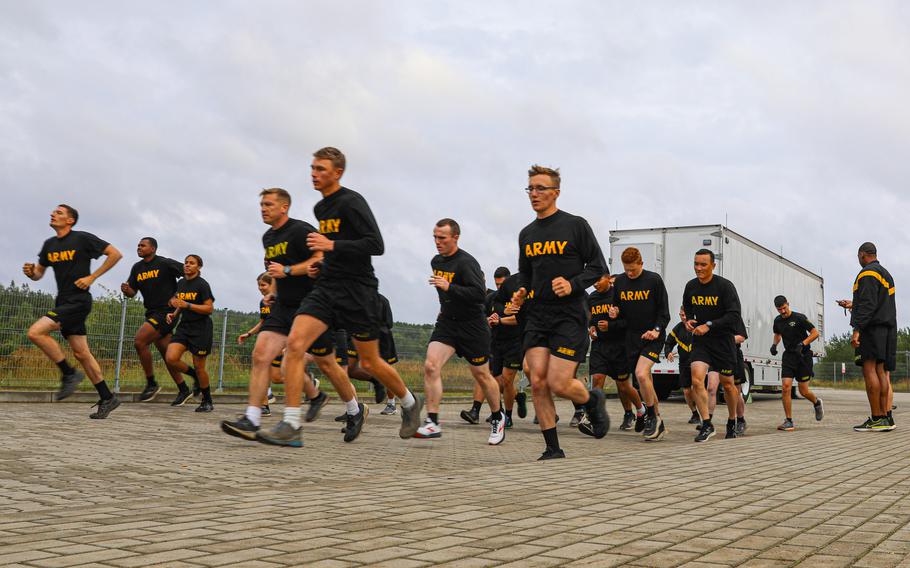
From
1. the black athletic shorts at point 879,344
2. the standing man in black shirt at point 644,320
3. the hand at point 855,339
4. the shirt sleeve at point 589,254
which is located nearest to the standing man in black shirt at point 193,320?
the standing man in black shirt at point 644,320

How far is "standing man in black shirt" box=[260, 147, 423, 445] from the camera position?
693 cm

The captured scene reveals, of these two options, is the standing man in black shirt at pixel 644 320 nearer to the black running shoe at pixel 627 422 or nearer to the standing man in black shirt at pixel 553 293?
the black running shoe at pixel 627 422

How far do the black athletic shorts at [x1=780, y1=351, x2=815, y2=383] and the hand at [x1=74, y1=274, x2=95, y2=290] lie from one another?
29.4ft

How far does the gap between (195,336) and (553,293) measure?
709 cm

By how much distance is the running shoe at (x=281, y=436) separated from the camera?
22.1ft

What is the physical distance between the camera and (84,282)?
9641 mm

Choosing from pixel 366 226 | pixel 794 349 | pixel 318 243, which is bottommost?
pixel 794 349

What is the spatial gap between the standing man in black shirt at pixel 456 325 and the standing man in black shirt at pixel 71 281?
11.5 ft

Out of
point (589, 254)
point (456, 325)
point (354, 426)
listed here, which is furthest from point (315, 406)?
point (589, 254)

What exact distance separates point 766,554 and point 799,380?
10090 mm

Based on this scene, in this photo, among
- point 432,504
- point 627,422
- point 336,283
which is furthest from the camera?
point 627,422

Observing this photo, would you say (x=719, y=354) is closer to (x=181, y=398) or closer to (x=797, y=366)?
(x=797, y=366)

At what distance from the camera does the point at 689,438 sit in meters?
10.4

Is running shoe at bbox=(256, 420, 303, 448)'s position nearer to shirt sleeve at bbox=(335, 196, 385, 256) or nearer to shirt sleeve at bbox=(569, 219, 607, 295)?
shirt sleeve at bbox=(335, 196, 385, 256)
